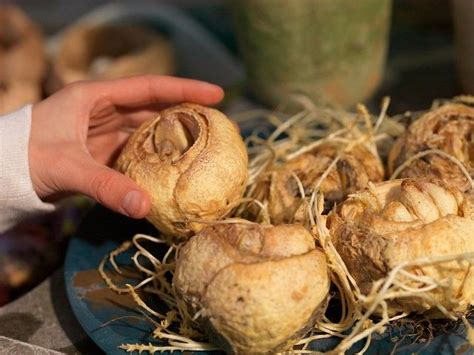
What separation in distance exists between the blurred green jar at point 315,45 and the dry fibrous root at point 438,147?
44cm

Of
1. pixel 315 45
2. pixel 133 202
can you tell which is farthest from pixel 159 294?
pixel 315 45

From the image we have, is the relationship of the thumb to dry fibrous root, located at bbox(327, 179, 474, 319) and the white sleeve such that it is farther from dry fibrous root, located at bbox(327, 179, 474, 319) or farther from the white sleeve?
dry fibrous root, located at bbox(327, 179, 474, 319)

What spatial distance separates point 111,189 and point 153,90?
9.2 inches

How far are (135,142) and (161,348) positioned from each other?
278 mm

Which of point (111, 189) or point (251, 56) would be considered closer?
point (111, 189)

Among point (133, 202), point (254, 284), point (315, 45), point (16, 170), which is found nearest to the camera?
point (254, 284)

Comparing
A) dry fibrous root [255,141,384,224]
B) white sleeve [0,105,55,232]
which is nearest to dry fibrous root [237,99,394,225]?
dry fibrous root [255,141,384,224]

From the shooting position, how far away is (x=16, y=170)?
907 millimetres

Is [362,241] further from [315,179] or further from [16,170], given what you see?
[16,170]

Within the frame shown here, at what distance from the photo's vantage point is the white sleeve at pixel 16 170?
2.98ft

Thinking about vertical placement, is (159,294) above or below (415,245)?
below

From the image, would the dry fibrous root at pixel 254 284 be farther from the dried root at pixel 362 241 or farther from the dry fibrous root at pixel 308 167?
the dry fibrous root at pixel 308 167

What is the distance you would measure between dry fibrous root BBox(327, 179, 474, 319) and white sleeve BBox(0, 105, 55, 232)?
16.8 inches

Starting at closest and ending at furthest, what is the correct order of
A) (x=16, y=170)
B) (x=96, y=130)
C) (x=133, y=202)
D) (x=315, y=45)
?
1. (x=133, y=202)
2. (x=16, y=170)
3. (x=96, y=130)
4. (x=315, y=45)
